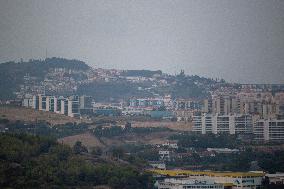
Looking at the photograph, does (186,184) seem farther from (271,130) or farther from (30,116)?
(30,116)

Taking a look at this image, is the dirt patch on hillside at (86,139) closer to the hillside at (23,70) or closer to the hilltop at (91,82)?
the hillside at (23,70)

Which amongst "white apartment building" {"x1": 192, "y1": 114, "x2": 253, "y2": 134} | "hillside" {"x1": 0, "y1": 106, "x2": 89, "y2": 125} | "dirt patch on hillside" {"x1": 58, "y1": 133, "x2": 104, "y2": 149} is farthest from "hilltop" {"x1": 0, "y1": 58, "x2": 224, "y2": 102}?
"dirt patch on hillside" {"x1": 58, "y1": 133, "x2": 104, "y2": 149}

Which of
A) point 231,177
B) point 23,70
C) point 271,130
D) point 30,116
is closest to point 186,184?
point 231,177

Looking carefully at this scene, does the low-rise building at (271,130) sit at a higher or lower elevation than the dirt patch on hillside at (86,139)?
higher

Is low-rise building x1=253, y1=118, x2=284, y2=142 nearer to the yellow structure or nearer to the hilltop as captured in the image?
the yellow structure

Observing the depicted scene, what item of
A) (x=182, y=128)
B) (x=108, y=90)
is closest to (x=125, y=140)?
(x=182, y=128)

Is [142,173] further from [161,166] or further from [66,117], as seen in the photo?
[66,117]

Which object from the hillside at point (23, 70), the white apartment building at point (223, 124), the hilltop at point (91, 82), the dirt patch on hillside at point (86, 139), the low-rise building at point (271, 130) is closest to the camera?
the dirt patch on hillside at point (86, 139)

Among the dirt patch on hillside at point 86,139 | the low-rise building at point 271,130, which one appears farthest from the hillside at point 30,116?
the low-rise building at point 271,130
